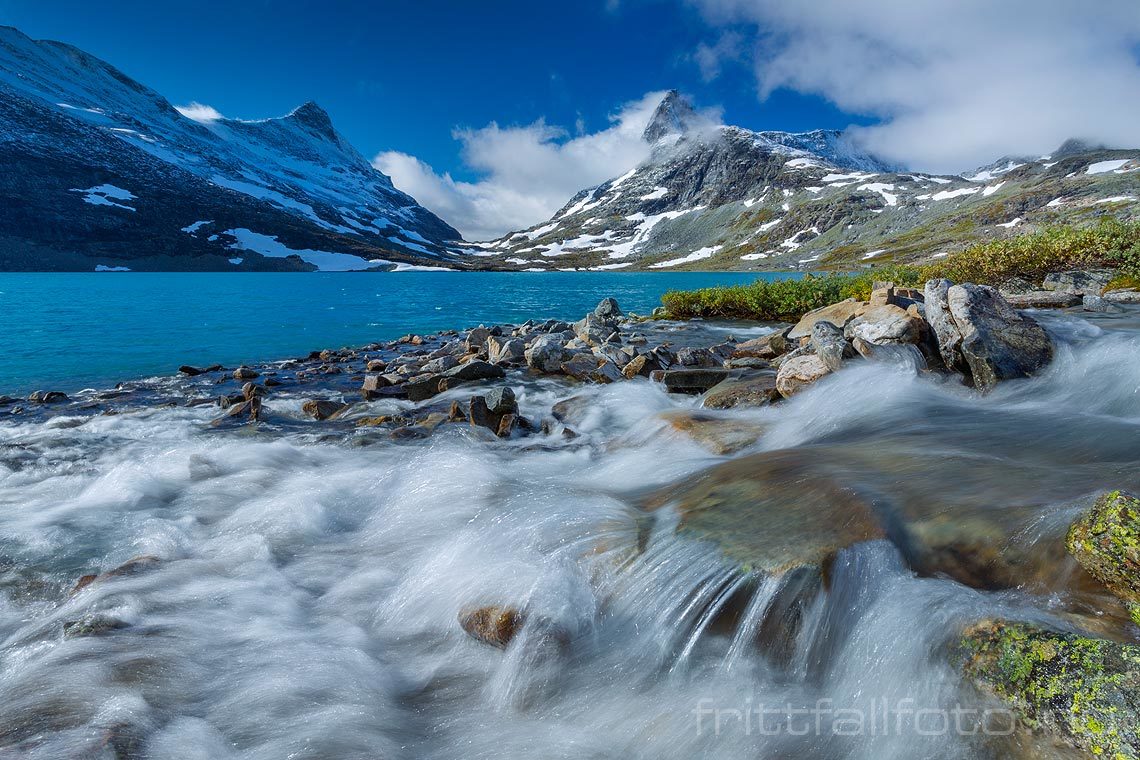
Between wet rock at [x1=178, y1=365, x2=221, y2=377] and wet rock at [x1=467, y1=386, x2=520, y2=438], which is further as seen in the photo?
wet rock at [x1=178, y1=365, x2=221, y2=377]

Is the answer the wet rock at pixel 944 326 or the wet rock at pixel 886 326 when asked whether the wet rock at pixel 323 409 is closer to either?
the wet rock at pixel 886 326

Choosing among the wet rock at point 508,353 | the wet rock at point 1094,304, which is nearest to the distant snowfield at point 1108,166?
the wet rock at point 1094,304

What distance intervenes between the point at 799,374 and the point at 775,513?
230 inches

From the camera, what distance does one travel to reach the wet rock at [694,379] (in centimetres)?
1128

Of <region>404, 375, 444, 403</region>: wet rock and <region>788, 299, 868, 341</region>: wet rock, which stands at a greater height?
<region>788, 299, 868, 341</region>: wet rock

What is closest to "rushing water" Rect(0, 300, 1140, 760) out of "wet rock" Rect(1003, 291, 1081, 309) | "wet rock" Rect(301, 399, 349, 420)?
"wet rock" Rect(301, 399, 349, 420)

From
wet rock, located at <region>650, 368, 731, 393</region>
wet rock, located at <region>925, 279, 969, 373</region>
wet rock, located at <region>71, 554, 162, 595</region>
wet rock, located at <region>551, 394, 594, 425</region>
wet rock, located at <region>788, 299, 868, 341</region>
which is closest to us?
wet rock, located at <region>71, 554, 162, 595</region>

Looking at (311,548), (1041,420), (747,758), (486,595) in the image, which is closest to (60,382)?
(311,548)

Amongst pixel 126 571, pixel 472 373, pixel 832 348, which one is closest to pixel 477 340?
pixel 472 373

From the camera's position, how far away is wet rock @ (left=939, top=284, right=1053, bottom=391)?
819 cm

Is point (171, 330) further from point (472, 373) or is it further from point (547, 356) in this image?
point (547, 356)

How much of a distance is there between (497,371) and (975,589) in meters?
12.2

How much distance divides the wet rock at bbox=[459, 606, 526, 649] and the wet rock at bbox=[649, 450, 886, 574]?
1.58 m

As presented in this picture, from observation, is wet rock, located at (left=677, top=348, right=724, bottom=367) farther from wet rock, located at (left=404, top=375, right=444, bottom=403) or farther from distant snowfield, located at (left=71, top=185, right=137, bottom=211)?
distant snowfield, located at (left=71, top=185, right=137, bottom=211)
